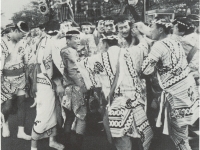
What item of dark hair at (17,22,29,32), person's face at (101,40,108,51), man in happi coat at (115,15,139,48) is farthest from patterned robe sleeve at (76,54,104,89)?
dark hair at (17,22,29,32)

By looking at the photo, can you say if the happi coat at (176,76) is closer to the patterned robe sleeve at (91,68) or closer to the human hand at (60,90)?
the patterned robe sleeve at (91,68)

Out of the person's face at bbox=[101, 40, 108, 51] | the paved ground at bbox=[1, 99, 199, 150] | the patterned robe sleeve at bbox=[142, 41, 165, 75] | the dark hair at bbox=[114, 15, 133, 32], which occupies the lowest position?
the paved ground at bbox=[1, 99, 199, 150]

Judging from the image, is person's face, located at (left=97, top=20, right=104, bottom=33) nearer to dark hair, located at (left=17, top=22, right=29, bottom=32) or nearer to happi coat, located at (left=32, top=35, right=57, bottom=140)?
happi coat, located at (left=32, top=35, right=57, bottom=140)

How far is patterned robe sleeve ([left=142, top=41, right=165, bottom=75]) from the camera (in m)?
3.27

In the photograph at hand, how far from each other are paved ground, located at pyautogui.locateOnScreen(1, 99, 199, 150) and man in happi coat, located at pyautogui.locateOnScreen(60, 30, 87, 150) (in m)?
0.15

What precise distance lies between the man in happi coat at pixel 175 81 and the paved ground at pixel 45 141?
0.68 feet

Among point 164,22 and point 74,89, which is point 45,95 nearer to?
point 74,89

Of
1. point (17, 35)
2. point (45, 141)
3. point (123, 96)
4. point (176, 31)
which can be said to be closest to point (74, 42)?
point (17, 35)

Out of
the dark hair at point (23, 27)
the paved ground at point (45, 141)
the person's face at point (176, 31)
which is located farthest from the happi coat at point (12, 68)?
the person's face at point (176, 31)

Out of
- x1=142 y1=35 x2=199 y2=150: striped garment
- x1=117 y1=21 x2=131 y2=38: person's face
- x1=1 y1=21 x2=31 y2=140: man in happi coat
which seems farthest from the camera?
x1=1 y1=21 x2=31 y2=140: man in happi coat

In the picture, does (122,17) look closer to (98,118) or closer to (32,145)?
(98,118)

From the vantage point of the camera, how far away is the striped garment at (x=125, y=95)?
3.31m

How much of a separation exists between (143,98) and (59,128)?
1.14 meters

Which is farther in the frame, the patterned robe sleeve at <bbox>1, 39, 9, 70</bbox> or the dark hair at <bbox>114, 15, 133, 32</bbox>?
the patterned robe sleeve at <bbox>1, 39, 9, 70</bbox>
